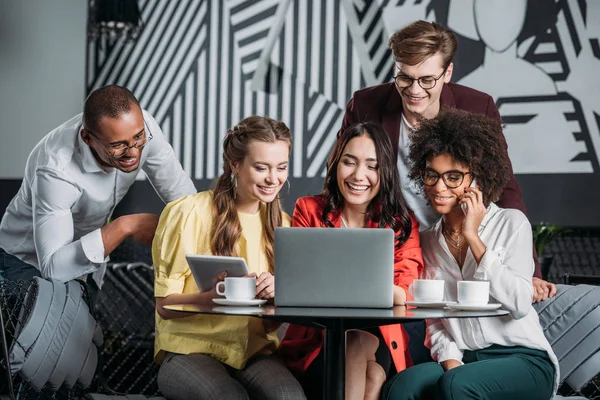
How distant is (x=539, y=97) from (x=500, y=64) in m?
0.34

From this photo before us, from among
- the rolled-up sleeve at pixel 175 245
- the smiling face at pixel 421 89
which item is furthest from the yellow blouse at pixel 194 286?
the smiling face at pixel 421 89

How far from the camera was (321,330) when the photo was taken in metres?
2.89

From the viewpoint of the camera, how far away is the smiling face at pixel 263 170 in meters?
2.90

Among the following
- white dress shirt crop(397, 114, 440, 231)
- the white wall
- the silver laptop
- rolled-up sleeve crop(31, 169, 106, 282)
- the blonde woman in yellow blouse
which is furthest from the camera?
the white wall

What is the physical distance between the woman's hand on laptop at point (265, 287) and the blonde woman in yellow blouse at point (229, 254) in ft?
0.91

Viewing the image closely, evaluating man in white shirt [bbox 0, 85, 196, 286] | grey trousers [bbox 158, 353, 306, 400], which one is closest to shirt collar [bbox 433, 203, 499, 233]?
grey trousers [bbox 158, 353, 306, 400]

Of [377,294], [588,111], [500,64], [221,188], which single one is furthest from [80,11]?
[377,294]

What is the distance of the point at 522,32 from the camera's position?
18.5 ft

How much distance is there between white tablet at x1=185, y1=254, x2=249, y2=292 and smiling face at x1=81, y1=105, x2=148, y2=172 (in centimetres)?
80

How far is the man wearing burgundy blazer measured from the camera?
10.6 ft

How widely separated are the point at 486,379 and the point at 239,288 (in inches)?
31.3

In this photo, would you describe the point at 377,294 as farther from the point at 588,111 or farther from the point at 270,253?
the point at 588,111

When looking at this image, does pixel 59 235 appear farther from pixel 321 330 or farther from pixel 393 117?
pixel 393 117

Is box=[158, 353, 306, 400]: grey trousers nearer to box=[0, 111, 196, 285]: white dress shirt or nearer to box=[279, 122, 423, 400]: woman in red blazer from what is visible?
box=[279, 122, 423, 400]: woman in red blazer
